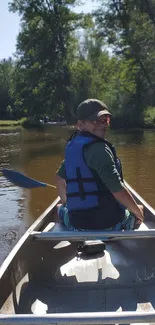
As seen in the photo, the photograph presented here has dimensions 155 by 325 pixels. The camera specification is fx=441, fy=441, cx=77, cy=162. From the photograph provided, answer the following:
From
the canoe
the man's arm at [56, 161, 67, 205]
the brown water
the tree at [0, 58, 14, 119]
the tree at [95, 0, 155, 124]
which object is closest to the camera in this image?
the canoe

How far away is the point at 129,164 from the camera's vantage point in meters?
13.1

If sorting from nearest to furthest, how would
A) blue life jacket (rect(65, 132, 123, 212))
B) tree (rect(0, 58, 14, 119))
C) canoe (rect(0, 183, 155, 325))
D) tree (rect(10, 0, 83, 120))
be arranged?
canoe (rect(0, 183, 155, 325)) → blue life jacket (rect(65, 132, 123, 212)) → tree (rect(10, 0, 83, 120)) → tree (rect(0, 58, 14, 119))

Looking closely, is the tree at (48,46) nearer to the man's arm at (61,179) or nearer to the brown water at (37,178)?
the brown water at (37,178)

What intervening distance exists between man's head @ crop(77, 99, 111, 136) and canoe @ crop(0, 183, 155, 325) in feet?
2.89

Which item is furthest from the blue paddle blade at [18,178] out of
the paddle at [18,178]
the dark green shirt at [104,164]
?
the dark green shirt at [104,164]

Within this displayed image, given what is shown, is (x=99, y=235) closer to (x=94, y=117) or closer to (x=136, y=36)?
(x=94, y=117)

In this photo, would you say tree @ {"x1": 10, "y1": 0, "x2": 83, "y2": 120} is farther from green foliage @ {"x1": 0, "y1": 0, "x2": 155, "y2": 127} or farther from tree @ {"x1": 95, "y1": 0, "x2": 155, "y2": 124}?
tree @ {"x1": 95, "y1": 0, "x2": 155, "y2": 124}

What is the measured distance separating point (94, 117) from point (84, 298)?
1466mm

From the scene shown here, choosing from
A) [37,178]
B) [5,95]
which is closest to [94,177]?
[37,178]

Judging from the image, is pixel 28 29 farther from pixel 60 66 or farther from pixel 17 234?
pixel 17 234

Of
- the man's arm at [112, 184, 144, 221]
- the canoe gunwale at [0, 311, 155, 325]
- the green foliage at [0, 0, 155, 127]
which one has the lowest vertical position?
the canoe gunwale at [0, 311, 155, 325]

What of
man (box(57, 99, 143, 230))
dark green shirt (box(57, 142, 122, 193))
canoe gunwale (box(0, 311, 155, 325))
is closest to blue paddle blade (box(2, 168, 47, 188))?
man (box(57, 99, 143, 230))

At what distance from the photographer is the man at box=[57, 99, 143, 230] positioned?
140 inches

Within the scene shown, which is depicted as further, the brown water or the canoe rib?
the brown water
